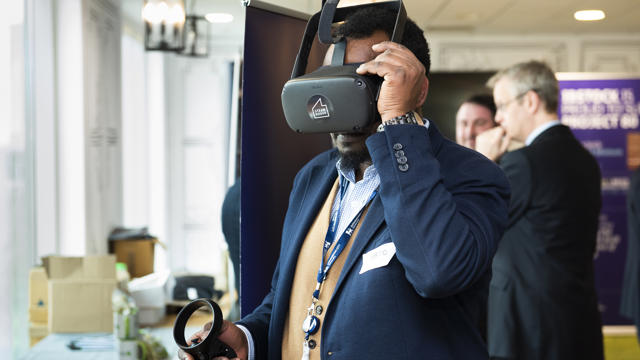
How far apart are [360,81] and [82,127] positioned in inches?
143

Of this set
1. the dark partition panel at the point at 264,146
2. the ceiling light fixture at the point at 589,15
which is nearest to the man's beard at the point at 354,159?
the dark partition panel at the point at 264,146

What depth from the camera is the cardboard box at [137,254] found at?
4.52 meters

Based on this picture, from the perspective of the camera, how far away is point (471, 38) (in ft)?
23.9

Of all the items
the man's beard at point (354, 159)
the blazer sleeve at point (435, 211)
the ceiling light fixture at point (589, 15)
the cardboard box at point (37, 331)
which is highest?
the ceiling light fixture at point (589, 15)

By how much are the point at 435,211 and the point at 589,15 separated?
6.14 metres

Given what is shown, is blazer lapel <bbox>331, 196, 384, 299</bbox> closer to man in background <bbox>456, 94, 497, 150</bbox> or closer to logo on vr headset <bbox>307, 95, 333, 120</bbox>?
logo on vr headset <bbox>307, 95, 333, 120</bbox>

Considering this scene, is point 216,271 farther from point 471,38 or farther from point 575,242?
point 575,242

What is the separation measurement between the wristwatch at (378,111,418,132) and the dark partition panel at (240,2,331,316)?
64cm

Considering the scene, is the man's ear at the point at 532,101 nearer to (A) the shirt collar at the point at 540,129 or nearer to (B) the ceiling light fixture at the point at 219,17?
(A) the shirt collar at the point at 540,129

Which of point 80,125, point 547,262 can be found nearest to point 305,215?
point 547,262

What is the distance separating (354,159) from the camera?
1.13 m

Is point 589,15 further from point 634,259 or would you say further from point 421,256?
point 421,256

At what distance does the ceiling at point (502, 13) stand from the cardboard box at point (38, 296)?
2894 mm

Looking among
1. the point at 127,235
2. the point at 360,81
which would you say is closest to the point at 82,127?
the point at 127,235
